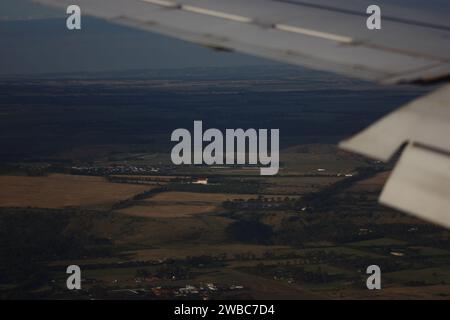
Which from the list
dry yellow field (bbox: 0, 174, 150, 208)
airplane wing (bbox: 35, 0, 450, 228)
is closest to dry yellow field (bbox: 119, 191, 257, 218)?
dry yellow field (bbox: 0, 174, 150, 208)

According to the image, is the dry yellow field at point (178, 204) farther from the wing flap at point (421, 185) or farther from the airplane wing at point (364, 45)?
the wing flap at point (421, 185)

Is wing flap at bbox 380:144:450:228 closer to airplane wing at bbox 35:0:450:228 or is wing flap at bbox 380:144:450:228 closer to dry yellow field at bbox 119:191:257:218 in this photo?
airplane wing at bbox 35:0:450:228

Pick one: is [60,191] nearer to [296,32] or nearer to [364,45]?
[296,32]

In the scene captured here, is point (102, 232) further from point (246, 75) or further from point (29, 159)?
point (246, 75)

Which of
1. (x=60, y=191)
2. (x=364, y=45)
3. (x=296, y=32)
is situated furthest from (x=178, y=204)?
(x=364, y=45)

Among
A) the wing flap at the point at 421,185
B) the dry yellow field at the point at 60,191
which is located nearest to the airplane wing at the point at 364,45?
the wing flap at the point at 421,185

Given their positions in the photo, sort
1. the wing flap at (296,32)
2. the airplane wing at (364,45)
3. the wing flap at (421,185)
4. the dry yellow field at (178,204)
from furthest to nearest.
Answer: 1. the dry yellow field at (178,204)
2. the wing flap at (296,32)
3. the airplane wing at (364,45)
4. the wing flap at (421,185)
